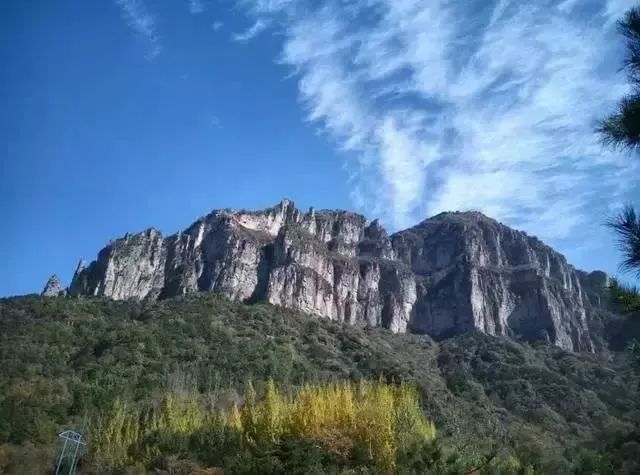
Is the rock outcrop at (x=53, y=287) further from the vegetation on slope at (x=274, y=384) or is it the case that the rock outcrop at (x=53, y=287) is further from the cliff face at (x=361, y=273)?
the vegetation on slope at (x=274, y=384)

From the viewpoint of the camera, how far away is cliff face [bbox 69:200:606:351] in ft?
342

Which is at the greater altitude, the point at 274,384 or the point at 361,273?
the point at 361,273

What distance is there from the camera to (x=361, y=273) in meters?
123

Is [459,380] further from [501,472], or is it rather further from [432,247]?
[432,247]

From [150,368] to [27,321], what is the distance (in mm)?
21274

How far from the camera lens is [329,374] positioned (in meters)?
60.0

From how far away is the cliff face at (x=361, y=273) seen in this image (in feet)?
342

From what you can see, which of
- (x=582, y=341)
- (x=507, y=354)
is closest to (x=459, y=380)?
(x=507, y=354)

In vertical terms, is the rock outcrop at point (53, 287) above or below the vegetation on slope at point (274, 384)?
above

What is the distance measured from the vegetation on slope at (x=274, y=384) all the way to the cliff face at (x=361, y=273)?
415 inches

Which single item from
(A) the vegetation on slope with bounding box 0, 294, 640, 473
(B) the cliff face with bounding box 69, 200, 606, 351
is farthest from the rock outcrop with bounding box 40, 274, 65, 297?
(A) the vegetation on slope with bounding box 0, 294, 640, 473

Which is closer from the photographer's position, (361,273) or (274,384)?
(274,384)

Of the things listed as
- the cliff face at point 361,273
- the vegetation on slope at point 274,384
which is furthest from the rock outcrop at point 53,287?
the vegetation on slope at point 274,384

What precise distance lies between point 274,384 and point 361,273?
249 feet
